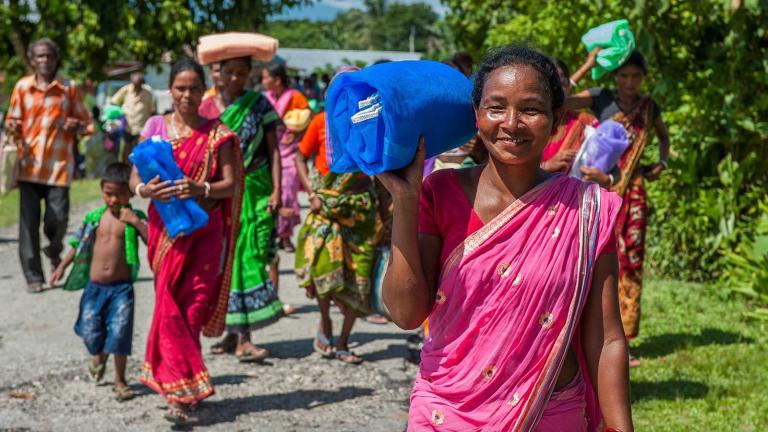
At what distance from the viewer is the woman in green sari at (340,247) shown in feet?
23.6

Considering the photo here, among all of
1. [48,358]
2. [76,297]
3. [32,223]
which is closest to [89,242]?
[48,358]

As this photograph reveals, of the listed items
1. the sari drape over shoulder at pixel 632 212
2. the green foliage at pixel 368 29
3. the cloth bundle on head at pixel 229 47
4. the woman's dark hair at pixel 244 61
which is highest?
the green foliage at pixel 368 29

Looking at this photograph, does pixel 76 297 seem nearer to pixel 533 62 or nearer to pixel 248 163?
pixel 248 163

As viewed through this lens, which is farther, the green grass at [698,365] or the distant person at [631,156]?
the distant person at [631,156]

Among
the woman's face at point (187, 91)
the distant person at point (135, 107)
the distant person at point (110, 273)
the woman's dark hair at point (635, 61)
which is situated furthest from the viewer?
the distant person at point (135, 107)

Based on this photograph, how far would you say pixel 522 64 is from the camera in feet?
9.24

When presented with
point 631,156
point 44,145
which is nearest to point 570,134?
point 631,156

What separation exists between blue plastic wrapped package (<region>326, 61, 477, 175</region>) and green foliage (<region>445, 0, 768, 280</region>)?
5.29 meters

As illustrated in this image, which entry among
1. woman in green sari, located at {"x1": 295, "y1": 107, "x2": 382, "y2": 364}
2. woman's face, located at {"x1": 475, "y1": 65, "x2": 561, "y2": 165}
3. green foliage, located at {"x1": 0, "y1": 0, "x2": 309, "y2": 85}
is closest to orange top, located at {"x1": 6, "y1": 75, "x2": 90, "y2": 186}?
woman in green sari, located at {"x1": 295, "y1": 107, "x2": 382, "y2": 364}

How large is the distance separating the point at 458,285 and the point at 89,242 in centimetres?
426

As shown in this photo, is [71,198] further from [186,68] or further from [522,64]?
[522,64]

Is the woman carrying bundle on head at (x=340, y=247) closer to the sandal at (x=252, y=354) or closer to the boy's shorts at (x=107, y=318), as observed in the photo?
the sandal at (x=252, y=354)

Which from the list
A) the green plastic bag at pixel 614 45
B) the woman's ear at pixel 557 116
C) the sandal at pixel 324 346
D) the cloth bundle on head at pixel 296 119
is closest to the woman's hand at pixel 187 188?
the sandal at pixel 324 346

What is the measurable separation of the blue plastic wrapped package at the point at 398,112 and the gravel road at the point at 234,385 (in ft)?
10.3
